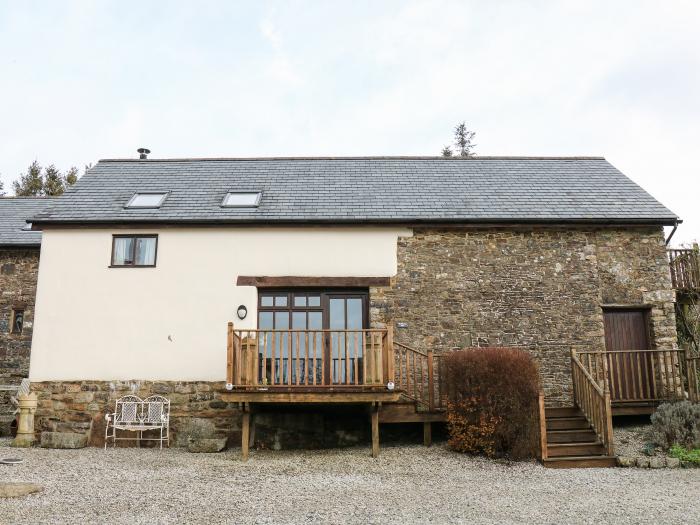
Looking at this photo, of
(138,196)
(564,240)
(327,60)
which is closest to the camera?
(564,240)

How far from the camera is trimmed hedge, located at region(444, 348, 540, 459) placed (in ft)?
29.1

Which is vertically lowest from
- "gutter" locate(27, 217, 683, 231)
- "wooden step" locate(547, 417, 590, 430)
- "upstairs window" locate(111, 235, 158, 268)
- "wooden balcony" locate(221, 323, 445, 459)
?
"wooden step" locate(547, 417, 590, 430)

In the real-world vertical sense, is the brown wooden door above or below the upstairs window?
below

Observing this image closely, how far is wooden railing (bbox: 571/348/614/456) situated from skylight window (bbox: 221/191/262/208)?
736 cm

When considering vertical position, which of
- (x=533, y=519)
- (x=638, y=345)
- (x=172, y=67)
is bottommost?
(x=533, y=519)

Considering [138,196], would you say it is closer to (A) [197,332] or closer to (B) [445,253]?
(A) [197,332]

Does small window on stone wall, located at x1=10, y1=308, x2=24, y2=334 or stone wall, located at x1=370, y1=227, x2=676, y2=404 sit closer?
stone wall, located at x1=370, y1=227, x2=676, y2=404

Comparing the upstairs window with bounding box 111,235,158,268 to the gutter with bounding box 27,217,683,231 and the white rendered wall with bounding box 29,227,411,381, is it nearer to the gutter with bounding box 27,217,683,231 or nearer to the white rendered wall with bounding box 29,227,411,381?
the white rendered wall with bounding box 29,227,411,381

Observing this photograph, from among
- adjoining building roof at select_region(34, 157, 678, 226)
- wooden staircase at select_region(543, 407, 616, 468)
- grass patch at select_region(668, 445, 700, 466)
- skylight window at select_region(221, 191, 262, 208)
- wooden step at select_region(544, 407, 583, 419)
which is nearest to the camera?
grass patch at select_region(668, 445, 700, 466)

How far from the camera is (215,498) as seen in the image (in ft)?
22.4

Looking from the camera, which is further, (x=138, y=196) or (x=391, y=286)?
(x=138, y=196)

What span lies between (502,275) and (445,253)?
1273mm

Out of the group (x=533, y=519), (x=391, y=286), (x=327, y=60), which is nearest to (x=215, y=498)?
(x=533, y=519)

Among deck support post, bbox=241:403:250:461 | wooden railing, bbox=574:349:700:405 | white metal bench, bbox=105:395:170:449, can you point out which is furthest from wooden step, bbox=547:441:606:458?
white metal bench, bbox=105:395:170:449
